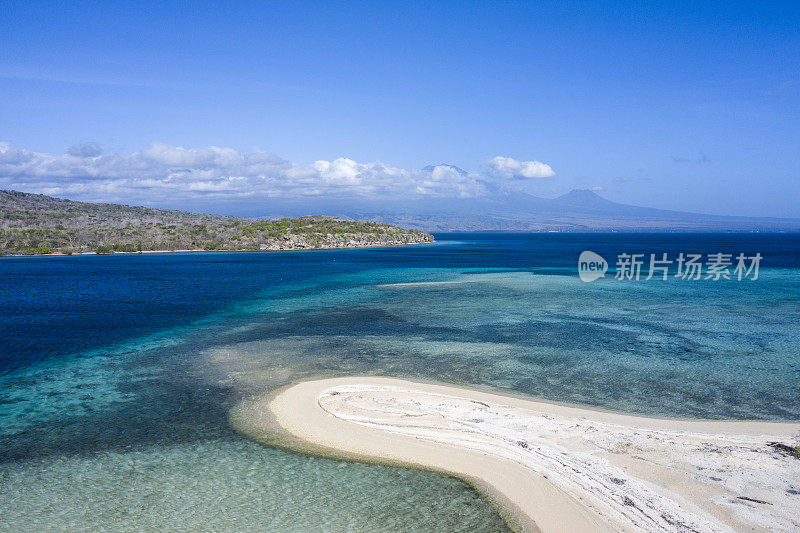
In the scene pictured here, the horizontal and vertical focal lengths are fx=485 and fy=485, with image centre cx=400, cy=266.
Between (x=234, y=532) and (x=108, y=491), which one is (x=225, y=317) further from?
(x=234, y=532)

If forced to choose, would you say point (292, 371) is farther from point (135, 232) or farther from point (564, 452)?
point (135, 232)

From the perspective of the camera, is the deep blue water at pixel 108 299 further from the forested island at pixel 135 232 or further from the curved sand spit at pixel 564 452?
the forested island at pixel 135 232

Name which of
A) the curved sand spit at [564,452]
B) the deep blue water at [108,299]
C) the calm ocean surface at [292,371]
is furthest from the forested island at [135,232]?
the curved sand spit at [564,452]

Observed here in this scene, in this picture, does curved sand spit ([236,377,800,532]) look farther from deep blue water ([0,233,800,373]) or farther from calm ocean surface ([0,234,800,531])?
deep blue water ([0,233,800,373])

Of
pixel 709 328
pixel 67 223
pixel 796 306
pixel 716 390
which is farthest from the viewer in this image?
pixel 67 223

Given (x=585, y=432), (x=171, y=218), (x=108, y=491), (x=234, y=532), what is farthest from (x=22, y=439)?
(x=171, y=218)

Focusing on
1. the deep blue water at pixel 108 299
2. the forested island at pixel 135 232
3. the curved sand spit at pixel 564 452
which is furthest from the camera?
the forested island at pixel 135 232

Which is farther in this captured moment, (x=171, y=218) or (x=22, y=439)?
(x=171, y=218)
